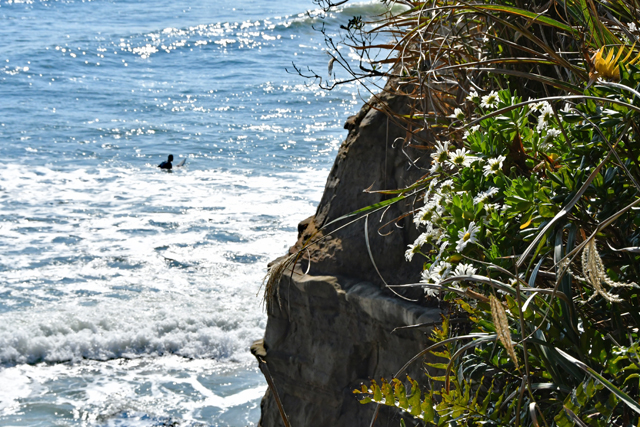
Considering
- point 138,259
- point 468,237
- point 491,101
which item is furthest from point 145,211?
point 468,237

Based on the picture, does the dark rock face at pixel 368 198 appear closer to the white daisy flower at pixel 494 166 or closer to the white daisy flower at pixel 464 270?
the white daisy flower at pixel 494 166

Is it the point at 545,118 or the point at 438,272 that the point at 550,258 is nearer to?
the point at 438,272

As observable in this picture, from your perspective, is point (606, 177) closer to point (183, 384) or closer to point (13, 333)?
point (183, 384)

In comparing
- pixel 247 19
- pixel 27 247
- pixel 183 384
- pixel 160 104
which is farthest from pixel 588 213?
pixel 247 19

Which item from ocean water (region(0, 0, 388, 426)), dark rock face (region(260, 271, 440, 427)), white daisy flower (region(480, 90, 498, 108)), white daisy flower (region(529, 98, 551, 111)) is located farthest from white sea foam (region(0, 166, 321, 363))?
white daisy flower (region(529, 98, 551, 111))

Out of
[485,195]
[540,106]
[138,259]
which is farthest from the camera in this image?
[138,259]

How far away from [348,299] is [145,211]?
28.3ft

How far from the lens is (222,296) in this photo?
7973mm

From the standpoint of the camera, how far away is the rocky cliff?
2.98 m

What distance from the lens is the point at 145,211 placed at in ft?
36.4

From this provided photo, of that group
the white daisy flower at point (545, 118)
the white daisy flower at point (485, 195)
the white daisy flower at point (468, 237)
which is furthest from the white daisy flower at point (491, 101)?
the white daisy flower at point (468, 237)

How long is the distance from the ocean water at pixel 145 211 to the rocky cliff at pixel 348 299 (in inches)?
93.9

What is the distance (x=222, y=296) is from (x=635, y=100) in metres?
7.17

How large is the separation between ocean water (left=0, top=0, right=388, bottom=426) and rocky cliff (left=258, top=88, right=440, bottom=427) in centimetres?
238
